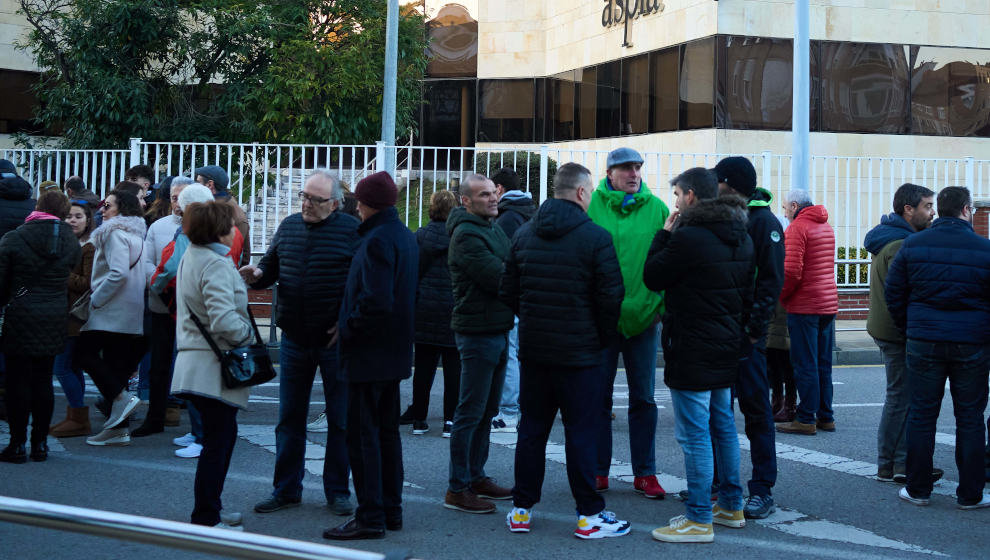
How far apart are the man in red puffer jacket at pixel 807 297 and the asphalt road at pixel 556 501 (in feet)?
1.01

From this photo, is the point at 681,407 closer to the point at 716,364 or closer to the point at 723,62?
the point at 716,364

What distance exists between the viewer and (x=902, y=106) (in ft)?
72.5

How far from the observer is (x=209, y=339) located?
5422 millimetres

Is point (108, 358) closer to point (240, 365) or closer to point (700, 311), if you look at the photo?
point (240, 365)

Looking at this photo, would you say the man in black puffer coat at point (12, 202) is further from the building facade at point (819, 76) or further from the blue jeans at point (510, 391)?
the building facade at point (819, 76)

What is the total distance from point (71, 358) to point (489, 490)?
11.6ft

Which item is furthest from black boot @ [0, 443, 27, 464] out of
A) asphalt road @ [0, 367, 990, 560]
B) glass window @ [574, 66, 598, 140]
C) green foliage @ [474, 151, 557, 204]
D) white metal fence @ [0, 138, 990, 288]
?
glass window @ [574, 66, 598, 140]

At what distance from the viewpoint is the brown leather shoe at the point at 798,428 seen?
8.47m

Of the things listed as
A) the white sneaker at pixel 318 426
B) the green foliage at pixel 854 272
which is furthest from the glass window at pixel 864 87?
the white sneaker at pixel 318 426

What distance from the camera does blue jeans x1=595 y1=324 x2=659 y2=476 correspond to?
6441 mm

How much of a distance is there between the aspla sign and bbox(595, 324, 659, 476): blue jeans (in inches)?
712

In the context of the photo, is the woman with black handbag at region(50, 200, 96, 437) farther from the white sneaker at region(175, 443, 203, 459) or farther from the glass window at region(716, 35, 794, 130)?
the glass window at region(716, 35, 794, 130)

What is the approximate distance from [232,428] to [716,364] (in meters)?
2.47

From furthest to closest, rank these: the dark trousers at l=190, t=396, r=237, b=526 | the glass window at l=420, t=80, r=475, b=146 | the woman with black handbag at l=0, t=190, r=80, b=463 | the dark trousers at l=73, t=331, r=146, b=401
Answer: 1. the glass window at l=420, t=80, r=475, b=146
2. the dark trousers at l=73, t=331, r=146, b=401
3. the woman with black handbag at l=0, t=190, r=80, b=463
4. the dark trousers at l=190, t=396, r=237, b=526
